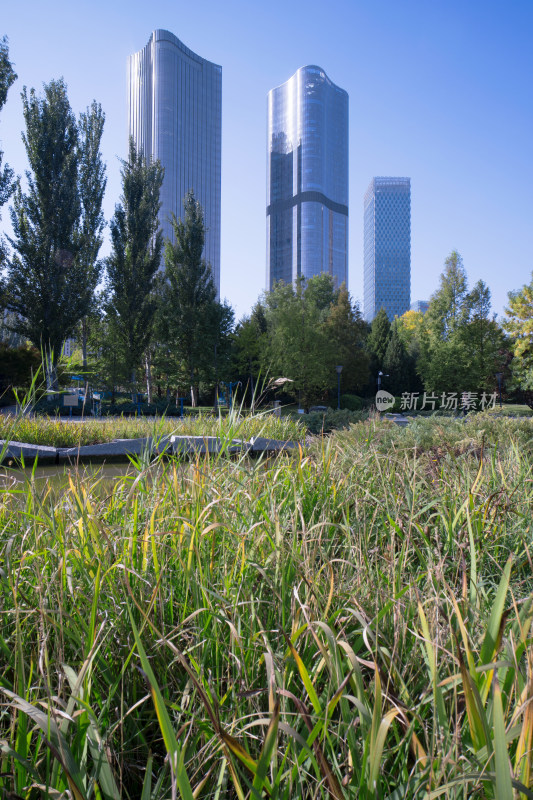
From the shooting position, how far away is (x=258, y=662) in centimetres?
120

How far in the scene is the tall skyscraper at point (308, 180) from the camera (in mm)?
100375

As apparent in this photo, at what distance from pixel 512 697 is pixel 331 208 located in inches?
4360

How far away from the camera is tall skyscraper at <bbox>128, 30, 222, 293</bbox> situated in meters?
93.8

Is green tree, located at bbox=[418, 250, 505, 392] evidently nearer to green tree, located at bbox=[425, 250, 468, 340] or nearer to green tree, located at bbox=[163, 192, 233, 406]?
green tree, located at bbox=[425, 250, 468, 340]

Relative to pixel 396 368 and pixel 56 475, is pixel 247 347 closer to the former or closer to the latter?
pixel 396 368

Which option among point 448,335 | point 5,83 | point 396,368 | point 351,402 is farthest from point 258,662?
point 396,368

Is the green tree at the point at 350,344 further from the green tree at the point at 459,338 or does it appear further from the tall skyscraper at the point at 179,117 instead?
the tall skyscraper at the point at 179,117

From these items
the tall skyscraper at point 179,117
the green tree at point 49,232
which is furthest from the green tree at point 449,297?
the tall skyscraper at point 179,117

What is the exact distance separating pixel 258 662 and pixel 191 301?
25.0 m

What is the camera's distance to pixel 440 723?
32.0 inches

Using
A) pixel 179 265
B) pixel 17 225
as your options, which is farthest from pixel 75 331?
pixel 179 265

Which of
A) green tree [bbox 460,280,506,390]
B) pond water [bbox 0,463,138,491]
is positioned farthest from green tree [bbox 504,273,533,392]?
pond water [bbox 0,463,138,491]

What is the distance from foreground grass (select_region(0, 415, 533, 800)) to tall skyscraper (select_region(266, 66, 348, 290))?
3924 inches

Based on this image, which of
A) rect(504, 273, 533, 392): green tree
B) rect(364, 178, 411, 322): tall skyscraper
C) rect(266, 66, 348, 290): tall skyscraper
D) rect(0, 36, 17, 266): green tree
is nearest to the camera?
rect(0, 36, 17, 266): green tree
